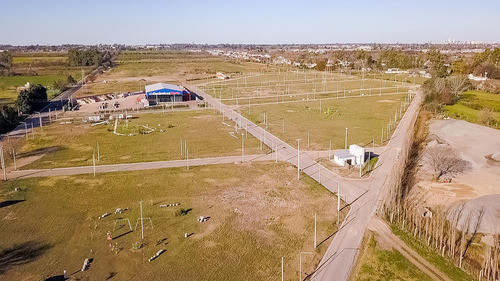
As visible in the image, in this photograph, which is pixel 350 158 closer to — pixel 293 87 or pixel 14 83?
pixel 293 87

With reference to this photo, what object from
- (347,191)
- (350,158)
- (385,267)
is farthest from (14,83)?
(385,267)

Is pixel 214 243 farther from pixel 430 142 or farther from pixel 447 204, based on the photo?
pixel 430 142

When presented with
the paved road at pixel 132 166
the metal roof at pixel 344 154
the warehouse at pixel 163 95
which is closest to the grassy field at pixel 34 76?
the warehouse at pixel 163 95

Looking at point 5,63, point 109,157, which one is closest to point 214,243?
point 109,157

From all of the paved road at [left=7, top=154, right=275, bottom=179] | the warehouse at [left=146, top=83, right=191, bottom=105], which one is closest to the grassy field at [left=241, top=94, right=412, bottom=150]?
the paved road at [left=7, top=154, right=275, bottom=179]

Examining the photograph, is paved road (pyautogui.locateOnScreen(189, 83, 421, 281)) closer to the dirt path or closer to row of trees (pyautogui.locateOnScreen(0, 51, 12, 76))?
the dirt path

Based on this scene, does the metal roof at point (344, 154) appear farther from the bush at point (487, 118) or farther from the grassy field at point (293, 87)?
the grassy field at point (293, 87)
